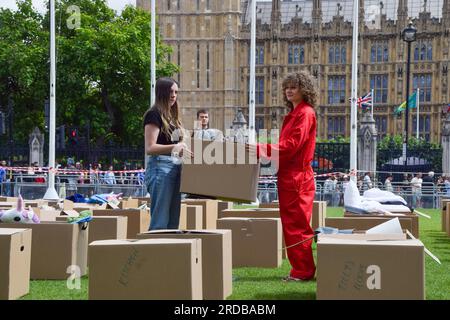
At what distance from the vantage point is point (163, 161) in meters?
7.56

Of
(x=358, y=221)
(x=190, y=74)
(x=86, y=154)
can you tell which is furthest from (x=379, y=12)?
(x=358, y=221)

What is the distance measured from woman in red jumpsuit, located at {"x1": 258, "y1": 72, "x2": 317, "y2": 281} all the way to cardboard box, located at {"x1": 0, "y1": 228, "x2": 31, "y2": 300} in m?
1.99

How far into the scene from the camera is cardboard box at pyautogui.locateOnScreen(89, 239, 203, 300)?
5.79 meters

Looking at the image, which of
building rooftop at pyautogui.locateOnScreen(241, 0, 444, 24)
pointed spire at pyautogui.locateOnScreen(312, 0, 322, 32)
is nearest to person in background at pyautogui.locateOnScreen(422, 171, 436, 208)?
pointed spire at pyautogui.locateOnScreen(312, 0, 322, 32)

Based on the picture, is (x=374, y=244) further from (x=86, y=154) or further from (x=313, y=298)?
(x=86, y=154)

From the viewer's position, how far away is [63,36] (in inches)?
1767

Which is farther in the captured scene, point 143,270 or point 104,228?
point 104,228

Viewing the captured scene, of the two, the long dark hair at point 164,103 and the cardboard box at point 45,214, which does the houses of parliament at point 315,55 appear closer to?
the cardboard box at point 45,214

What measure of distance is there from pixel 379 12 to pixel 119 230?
5291 cm

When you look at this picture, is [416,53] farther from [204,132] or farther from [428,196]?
[204,132]

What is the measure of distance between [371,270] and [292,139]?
1.67 metres

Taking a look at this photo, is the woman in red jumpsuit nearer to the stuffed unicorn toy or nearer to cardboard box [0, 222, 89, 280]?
cardboard box [0, 222, 89, 280]

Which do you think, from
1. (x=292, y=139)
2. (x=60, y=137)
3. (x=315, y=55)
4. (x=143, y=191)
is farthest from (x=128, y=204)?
(x=315, y=55)

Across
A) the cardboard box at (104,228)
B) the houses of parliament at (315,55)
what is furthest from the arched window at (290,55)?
the cardboard box at (104,228)
